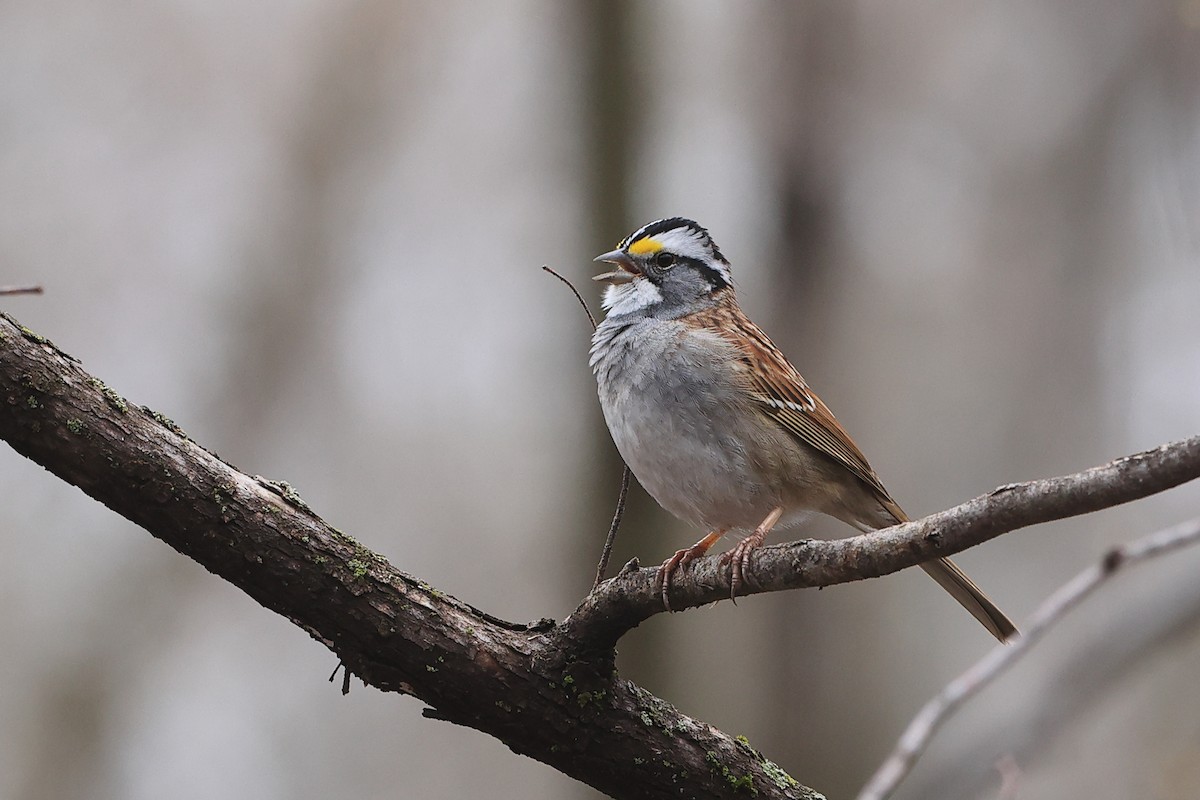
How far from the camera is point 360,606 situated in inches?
138

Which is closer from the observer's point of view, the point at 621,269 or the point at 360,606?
the point at 360,606

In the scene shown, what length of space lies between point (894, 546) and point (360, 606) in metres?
1.58

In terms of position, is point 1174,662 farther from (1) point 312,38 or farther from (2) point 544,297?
(1) point 312,38

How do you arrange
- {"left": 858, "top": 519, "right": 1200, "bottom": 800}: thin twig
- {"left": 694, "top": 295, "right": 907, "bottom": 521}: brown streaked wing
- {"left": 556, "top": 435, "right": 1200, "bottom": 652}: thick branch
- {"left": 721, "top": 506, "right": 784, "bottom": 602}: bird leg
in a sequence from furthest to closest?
{"left": 694, "top": 295, "right": 907, "bottom": 521}: brown streaked wing, {"left": 721, "top": 506, "right": 784, "bottom": 602}: bird leg, {"left": 556, "top": 435, "right": 1200, "bottom": 652}: thick branch, {"left": 858, "top": 519, "right": 1200, "bottom": 800}: thin twig

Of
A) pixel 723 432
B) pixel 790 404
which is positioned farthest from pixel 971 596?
pixel 723 432

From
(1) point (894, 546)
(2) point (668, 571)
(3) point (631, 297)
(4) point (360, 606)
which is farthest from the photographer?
(3) point (631, 297)

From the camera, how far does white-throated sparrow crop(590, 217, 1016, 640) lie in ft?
15.3

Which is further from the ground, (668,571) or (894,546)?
(894,546)

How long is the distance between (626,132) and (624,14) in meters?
0.89

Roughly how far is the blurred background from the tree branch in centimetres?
362

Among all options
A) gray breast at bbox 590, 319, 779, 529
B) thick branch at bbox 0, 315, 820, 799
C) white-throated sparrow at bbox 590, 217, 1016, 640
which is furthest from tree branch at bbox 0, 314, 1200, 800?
gray breast at bbox 590, 319, 779, 529

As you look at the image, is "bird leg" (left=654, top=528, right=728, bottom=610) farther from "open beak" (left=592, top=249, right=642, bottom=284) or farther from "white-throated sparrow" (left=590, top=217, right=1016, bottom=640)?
"open beak" (left=592, top=249, right=642, bottom=284)

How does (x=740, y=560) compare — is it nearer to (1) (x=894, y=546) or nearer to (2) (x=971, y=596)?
(1) (x=894, y=546)

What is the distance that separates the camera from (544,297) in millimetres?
9539
